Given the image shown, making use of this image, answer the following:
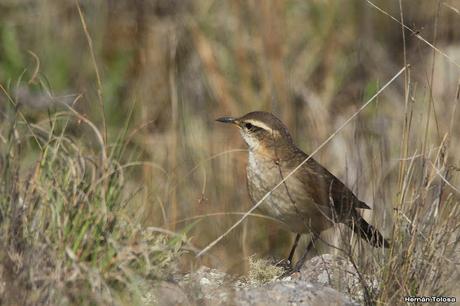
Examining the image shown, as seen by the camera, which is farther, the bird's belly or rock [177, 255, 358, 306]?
the bird's belly

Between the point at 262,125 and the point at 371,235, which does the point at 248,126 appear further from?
the point at 371,235

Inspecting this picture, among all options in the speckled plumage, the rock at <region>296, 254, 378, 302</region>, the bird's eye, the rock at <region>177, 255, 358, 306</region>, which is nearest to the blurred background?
the bird's eye

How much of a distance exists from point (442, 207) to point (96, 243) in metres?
1.77

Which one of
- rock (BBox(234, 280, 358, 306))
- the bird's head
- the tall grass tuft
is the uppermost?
the tall grass tuft

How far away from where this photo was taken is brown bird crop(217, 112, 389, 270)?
6.50m

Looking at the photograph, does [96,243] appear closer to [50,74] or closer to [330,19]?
[50,74]

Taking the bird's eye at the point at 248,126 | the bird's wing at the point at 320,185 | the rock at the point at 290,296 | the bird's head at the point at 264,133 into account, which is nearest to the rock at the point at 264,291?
the rock at the point at 290,296

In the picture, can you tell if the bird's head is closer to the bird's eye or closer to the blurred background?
the bird's eye

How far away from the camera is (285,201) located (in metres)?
6.52

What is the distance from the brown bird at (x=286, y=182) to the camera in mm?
6504

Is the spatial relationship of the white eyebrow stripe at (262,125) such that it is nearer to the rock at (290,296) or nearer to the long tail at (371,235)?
the long tail at (371,235)

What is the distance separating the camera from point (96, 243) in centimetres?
469

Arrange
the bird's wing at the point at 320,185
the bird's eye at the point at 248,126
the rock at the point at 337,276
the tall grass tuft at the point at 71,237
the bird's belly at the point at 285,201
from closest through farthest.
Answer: the tall grass tuft at the point at 71,237
the rock at the point at 337,276
the bird's belly at the point at 285,201
the bird's wing at the point at 320,185
the bird's eye at the point at 248,126

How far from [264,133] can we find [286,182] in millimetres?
469
